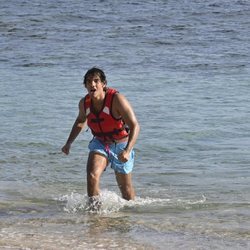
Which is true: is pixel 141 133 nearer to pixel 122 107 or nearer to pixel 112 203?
pixel 112 203

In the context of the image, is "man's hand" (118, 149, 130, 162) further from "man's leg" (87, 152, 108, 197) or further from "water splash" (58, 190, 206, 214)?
"water splash" (58, 190, 206, 214)

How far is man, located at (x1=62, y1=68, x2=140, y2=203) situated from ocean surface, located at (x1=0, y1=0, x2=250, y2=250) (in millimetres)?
443

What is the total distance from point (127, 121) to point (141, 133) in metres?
5.06

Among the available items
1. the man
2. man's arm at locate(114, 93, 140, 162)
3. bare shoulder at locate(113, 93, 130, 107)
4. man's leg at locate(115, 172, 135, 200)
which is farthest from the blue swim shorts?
bare shoulder at locate(113, 93, 130, 107)

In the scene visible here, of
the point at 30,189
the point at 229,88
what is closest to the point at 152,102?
the point at 229,88

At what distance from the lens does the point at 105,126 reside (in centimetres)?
837

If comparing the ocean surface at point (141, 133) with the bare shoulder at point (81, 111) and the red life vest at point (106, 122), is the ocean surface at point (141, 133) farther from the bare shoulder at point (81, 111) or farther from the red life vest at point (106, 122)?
the bare shoulder at point (81, 111)

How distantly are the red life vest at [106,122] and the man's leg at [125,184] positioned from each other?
0.45 m

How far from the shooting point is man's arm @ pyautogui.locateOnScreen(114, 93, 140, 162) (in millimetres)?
8109

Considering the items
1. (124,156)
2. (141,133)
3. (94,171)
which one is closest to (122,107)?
(124,156)

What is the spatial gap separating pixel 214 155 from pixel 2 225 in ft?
14.6

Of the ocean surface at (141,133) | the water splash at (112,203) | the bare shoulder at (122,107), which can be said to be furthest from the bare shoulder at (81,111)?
the ocean surface at (141,133)

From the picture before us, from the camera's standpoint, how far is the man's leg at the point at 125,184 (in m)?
8.75

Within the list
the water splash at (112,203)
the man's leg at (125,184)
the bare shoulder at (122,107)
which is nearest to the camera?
the bare shoulder at (122,107)
